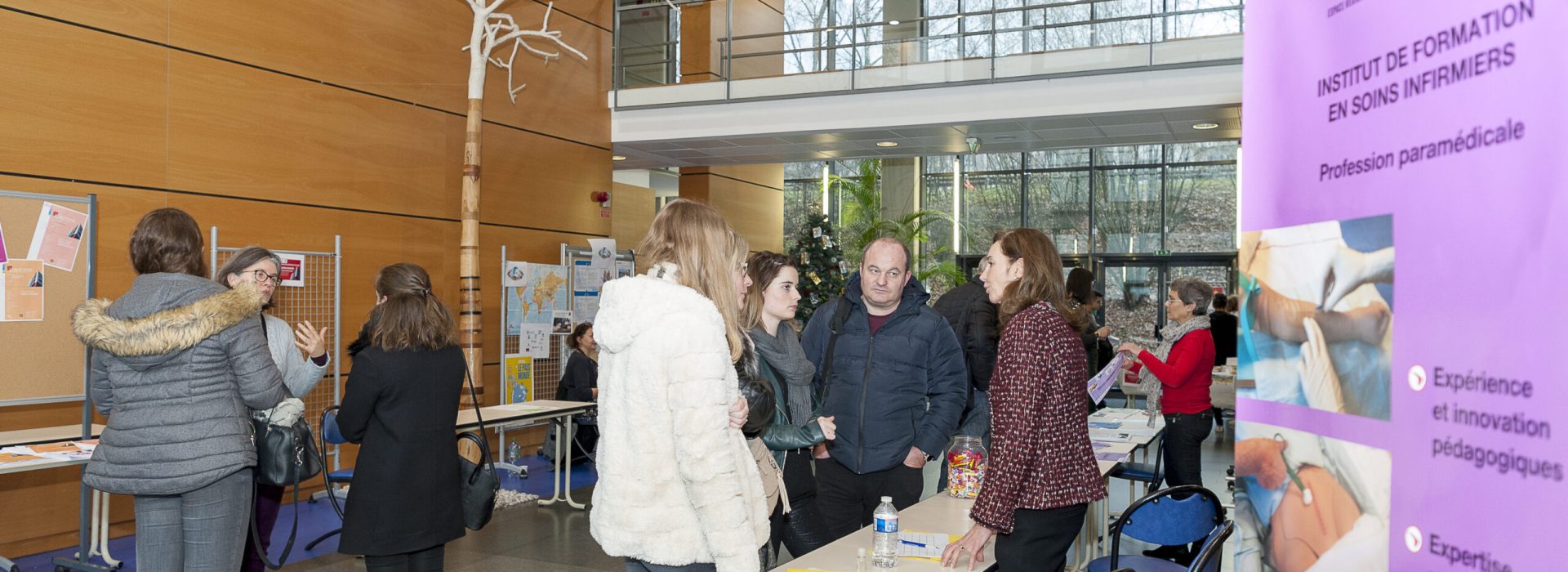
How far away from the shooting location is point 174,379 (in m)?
2.97

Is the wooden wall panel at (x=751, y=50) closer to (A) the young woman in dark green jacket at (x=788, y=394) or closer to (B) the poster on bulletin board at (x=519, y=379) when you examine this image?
(B) the poster on bulletin board at (x=519, y=379)

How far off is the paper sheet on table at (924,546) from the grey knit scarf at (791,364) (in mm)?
762

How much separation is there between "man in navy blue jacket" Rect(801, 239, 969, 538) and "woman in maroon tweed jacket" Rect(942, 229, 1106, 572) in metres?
1.05

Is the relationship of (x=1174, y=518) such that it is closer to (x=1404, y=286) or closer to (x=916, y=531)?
(x=916, y=531)

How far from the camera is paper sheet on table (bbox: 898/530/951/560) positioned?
2762 mm

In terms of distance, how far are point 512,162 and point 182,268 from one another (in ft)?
18.3

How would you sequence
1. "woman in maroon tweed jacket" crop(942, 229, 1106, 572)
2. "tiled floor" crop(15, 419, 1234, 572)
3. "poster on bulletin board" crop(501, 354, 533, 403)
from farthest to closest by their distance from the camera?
1. "poster on bulletin board" crop(501, 354, 533, 403)
2. "tiled floor" crop(15, 419, 1234, 572)
3. "woman in maroon tweed jacket" crop(942, 229, 1106, 572)

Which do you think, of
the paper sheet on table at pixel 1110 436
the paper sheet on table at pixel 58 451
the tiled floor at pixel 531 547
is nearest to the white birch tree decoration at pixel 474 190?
the tiled floor at pixel 531 547

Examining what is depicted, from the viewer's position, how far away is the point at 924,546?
2771 mm

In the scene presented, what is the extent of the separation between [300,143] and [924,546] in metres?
5.48

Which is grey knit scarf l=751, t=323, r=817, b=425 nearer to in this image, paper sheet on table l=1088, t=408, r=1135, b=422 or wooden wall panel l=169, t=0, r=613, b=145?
paper sheet on table l=1088, t=408, r=1135, b=422

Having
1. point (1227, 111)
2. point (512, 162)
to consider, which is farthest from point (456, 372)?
point (1227, 111)

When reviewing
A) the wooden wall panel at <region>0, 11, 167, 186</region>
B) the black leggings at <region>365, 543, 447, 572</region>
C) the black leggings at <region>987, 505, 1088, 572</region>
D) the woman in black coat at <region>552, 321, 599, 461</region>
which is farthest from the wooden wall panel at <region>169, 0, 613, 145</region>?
the black leggings at <region>987, 505, 1088, 572</region>

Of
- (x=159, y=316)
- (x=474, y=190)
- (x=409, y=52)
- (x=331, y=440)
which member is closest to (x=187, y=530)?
(x=159, y=316)
